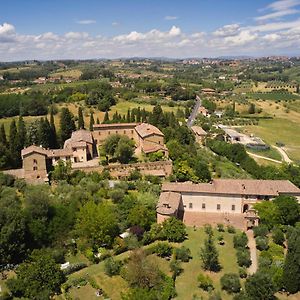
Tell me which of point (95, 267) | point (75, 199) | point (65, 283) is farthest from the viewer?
point (75, 199)

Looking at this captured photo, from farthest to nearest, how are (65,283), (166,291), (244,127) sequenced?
(244,127) < (65,283) < (166,291)

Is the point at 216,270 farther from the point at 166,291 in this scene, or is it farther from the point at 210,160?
the point at 210,160

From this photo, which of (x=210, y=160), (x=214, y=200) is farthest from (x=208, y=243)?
(x=210, y=160)

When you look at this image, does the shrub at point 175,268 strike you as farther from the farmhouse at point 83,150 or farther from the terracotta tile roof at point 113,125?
the terracotta tile roof at point 113,125

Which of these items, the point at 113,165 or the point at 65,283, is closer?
the point at 65,283

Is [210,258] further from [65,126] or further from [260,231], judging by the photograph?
[65,126]
